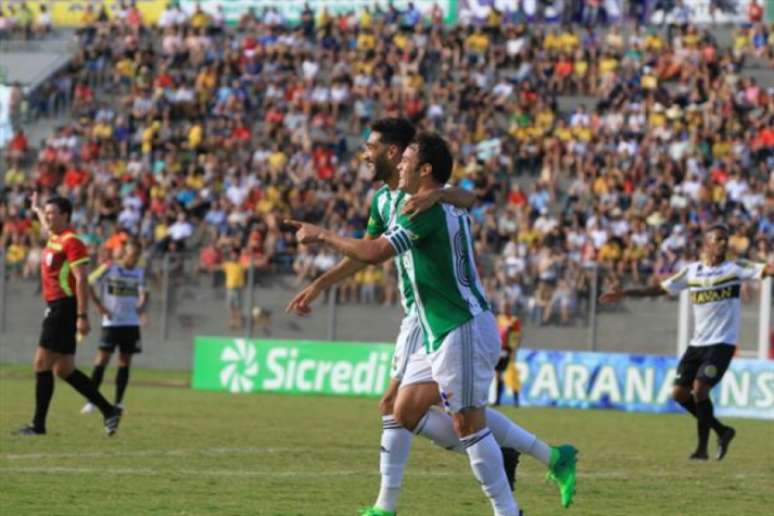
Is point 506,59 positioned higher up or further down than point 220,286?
higher up

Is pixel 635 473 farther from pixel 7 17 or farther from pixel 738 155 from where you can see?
pixel 7 17

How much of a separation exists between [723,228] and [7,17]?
40.5m

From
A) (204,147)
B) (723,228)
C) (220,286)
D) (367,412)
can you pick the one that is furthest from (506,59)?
(723,228)

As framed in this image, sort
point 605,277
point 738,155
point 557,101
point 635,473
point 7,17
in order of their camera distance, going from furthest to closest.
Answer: point 7,17
point 557,101
point 738,155
point 605,277
point 635,473

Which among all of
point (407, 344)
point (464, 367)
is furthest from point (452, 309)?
point (407, 344)

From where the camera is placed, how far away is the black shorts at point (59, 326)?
57.3ft

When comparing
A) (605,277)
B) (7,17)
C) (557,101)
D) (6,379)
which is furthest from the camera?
(7,17)

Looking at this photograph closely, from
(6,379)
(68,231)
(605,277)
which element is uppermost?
(68,231)

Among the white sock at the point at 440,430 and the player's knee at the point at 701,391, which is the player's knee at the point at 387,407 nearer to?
the white sock at the point at 440,430

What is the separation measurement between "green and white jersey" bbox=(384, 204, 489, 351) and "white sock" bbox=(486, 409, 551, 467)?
3.24 ft

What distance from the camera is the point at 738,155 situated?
125 ft

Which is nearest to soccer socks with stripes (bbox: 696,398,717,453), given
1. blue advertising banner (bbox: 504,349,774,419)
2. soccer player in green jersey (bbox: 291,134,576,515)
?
soccer player in green jersey (bbox: 291,134,576,515)

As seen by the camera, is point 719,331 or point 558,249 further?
point 558,249

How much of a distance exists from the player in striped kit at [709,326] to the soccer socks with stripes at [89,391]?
5.81m
